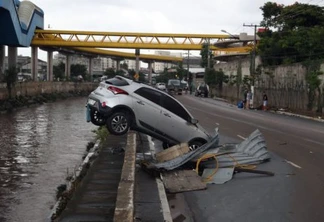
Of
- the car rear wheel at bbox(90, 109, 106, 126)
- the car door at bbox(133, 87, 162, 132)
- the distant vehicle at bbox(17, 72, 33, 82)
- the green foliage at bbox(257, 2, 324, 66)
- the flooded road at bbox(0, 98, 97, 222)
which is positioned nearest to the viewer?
the flooded road at bbox(0, 98, 97, 222)

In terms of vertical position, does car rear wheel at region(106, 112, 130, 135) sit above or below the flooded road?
above

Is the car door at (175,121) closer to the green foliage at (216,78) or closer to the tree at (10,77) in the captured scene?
the tree at (10,77)

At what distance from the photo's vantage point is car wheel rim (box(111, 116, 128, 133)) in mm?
14141

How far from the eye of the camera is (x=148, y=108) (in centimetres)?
1396

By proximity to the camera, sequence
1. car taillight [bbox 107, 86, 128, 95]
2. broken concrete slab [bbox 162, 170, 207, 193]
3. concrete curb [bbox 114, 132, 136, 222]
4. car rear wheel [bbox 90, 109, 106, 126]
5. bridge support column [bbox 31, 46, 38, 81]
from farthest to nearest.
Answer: bridge support column [bbox 31, 46, 38, 81] < car rear wheel [bbox 90, 109, 106, 126] < car taillight [bbox 107, 86, 128, 95] < broken concrete slab [bbox 162, 170, 207, 193] < concrete curb [bbox 114, 132, 136, 222]

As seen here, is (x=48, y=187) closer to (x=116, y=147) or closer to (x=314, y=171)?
(x=116, y=147)

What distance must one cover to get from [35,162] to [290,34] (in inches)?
1712

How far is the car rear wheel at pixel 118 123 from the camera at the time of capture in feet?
46.3

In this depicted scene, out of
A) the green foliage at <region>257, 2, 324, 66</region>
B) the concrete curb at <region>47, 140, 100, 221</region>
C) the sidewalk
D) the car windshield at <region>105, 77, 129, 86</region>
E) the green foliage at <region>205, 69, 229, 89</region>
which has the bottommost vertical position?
the concrete curb at <region>47, 140, 100, 221</region>

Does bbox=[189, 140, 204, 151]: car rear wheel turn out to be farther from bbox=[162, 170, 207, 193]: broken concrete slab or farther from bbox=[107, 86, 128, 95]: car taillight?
bbox=[162, 170, 207, 193]: broken concrete slab

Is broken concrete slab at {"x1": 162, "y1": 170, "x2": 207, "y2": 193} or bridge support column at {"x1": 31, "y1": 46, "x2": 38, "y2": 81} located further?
bridge support column at {"x1": 31, "y1": 46, "x2": 38, "y2": 81}

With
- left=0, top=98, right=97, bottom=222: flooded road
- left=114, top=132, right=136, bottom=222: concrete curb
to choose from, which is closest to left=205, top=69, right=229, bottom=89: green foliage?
left=0, top=98, right=97, bottom=222: flooded road

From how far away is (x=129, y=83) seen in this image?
14273mm

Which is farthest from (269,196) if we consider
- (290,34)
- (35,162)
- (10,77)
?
(290,34)
